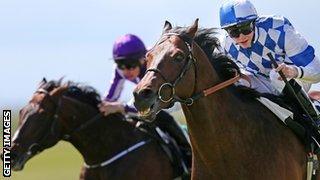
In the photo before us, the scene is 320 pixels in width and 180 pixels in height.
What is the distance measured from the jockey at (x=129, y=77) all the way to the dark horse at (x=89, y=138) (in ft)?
0.49

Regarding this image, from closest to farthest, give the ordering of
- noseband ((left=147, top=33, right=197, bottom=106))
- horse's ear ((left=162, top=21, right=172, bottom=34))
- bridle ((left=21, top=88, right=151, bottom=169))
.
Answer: noseband ((left=147, top=33, right=197, bottom=106)) → horse's ear ((left=162, top=21, right=172, bottom=34)) → bridle ((left=21, top=88, right=151, bottom=169))

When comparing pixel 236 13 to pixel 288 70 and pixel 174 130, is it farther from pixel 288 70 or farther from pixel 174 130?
pixel 174 130

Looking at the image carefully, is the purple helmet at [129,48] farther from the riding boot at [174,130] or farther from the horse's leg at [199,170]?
the horse's leg at [199,170]

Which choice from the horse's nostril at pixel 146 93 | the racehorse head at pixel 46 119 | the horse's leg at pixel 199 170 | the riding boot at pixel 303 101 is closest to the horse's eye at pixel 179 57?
the horse's nostril at pixel 146 93

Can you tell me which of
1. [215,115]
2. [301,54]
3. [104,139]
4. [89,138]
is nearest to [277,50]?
[301,54]

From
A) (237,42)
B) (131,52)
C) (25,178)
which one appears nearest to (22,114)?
(131,52)

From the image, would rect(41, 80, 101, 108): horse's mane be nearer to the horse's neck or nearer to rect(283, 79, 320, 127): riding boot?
the horse's neck

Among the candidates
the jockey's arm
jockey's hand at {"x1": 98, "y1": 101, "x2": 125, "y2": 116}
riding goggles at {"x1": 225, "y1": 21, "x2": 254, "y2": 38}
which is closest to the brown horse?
riding goggles at {"x1": 225, "y1": 21, "x2": 254, "y2": 38}

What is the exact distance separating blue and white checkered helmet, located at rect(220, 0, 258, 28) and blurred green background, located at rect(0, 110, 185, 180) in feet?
63.8

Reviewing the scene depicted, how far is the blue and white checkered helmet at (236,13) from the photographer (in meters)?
7.30

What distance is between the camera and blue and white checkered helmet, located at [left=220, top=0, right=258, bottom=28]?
7.30 m

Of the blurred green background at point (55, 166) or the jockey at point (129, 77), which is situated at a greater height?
the jockey at point (129, 77)

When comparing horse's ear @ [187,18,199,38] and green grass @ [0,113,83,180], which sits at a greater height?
horse's ear @ [187,18,199,38]

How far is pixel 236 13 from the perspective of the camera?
24.0ft
